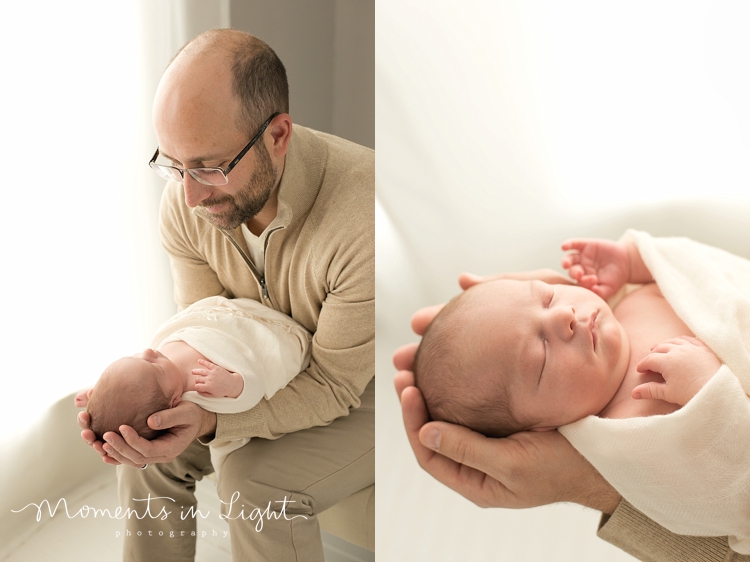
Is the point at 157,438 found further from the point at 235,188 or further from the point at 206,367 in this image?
the point at 235,188

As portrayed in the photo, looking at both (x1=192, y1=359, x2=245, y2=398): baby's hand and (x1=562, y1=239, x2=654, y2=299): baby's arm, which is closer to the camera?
(x1=562, y1=239, x2=654, y2=299): baby's arm

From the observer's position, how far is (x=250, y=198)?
70 centimetres

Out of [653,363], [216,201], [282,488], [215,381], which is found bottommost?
[282,488]

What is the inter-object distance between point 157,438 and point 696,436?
62cm

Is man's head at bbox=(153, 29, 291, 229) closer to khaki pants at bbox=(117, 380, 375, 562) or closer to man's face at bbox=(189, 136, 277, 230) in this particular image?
man's face at bbox=(189, 136, 277, 230)

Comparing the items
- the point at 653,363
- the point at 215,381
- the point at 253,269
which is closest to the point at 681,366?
the point at 653,363

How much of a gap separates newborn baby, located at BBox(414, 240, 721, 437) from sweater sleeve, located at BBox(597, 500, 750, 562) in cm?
3

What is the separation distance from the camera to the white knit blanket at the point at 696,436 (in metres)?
0.13

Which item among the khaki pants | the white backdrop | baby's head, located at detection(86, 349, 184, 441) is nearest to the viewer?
the white backdrop

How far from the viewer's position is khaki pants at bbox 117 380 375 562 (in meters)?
0.70

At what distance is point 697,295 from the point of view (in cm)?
14

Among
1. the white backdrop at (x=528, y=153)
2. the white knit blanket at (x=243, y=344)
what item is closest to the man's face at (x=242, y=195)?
the white knit blanket at (x=243, y=344)

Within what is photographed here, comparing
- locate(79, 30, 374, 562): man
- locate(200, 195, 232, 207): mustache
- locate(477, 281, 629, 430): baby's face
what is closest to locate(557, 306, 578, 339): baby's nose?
locate(477, 281, 629, 430): baby's face

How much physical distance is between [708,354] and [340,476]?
2.16 feet
